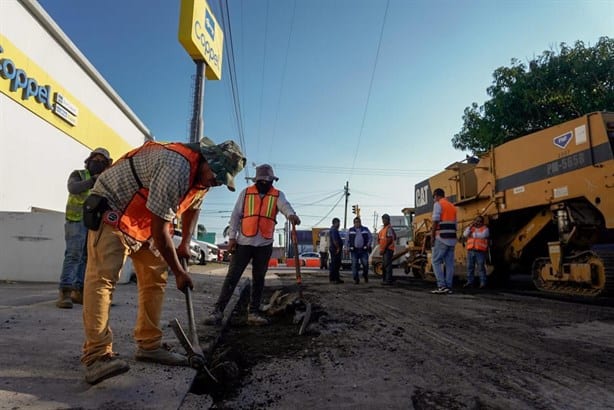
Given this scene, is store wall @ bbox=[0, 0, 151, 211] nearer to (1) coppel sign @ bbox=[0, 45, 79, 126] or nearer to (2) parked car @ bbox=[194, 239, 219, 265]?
(1) coppel sign @ bbox=[0, 45, 79, 126]

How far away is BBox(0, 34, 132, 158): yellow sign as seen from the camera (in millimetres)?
9416

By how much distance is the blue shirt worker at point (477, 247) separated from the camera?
9656 millimetres

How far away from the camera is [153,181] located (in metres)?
2.46

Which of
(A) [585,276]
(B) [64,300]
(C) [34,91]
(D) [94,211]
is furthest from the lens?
(C) [34,91]

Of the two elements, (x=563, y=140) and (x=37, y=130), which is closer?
(x=563, y=140)

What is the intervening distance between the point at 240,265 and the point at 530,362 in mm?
3053

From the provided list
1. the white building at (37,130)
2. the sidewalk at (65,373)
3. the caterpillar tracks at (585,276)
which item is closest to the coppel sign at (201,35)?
the white building at (37,130)

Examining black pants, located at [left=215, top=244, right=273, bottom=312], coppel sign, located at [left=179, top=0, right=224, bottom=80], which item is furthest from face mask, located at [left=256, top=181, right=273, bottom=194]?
coppel sign, located at [left=179, top=0, right=224, bottom=80]

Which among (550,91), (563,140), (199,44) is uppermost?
(199,44)

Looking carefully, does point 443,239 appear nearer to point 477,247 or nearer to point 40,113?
point 477,247

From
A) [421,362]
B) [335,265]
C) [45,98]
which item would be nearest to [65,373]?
[421,362]

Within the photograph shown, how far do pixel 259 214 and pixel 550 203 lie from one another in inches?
227

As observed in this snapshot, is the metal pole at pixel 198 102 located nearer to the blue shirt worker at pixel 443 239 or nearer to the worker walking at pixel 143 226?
the blue shirt worker at pixel 443 239

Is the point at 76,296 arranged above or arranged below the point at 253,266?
below
